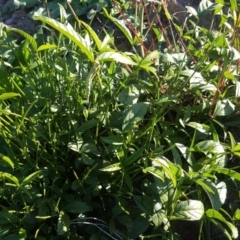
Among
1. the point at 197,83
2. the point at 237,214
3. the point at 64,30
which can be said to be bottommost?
the point at 237,214

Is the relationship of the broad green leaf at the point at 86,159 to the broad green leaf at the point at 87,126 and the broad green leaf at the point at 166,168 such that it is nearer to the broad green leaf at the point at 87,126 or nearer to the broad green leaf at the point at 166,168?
the broad green leaf at the point at 87,126

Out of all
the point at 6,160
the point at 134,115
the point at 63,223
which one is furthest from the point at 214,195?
the point at 6,160

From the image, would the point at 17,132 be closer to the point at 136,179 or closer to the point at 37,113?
the point at 37,113

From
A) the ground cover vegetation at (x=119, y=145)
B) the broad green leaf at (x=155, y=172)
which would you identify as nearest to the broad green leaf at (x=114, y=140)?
the ground cover vegetation at (x=119, y=145)

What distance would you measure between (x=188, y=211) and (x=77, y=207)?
11.3 inches

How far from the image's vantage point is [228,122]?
1632 mm

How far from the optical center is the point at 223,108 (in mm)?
1551

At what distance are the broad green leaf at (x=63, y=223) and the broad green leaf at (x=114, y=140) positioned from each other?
0.72ft

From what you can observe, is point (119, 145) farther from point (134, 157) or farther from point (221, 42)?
point (221, 42)

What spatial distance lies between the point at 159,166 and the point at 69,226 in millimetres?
280

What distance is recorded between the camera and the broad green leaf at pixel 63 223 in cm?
142

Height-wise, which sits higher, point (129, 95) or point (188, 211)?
point (129, 95)

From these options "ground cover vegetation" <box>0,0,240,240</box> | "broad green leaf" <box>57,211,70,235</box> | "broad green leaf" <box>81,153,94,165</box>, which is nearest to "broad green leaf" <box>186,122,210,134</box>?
"ground cover vegetation" <box>0,0,240,240</box>

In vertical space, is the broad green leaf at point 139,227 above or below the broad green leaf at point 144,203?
below
